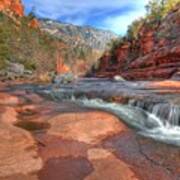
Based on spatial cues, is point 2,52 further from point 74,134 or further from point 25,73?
point 74,134

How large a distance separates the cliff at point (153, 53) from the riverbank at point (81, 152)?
2233 cm

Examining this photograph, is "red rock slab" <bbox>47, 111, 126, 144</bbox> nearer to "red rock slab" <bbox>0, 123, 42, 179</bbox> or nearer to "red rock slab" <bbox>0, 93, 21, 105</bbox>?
"red rock slab" <bbox>0, 123, 42, 179</bbox>

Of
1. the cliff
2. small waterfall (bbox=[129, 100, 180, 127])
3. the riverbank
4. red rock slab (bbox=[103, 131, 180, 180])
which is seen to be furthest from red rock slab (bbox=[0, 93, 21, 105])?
the cliff

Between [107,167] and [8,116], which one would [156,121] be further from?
[107,167]

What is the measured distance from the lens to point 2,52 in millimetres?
55938

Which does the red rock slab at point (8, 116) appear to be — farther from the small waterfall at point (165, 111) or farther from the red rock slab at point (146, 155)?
the small waterfall at point (165, 111)

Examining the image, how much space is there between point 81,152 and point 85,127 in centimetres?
270

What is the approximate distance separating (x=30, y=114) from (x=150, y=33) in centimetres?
4299

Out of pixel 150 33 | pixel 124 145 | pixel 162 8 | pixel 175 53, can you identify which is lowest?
pixel 124 145

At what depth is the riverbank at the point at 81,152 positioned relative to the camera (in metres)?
7.27

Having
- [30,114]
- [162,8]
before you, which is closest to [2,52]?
[162,8]

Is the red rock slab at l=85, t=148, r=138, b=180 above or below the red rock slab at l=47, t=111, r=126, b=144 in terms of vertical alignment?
below

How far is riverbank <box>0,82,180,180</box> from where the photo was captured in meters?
7.27

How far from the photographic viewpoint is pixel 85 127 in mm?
11516
